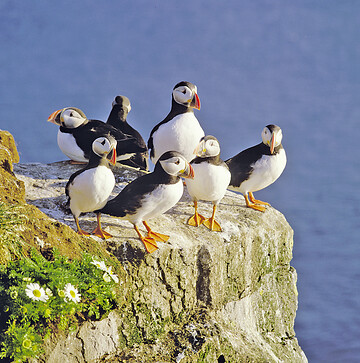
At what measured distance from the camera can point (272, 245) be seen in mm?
7863

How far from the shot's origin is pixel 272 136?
7.54 meters

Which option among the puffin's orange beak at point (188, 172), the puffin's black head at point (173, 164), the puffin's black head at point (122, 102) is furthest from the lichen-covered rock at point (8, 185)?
the puffin's black head at point (122, 102)

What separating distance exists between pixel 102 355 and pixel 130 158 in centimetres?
370

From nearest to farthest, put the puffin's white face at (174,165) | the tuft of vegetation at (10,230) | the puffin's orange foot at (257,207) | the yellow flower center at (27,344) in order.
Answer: the yellow flower center at (27,344) < the tuft of vegetation at (10,230) < the puffin's white face at (174,165) < the puffin's orange foot at (257,207)

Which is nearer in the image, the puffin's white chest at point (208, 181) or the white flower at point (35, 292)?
the white flower at point (35, 292)

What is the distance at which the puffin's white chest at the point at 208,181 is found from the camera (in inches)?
271

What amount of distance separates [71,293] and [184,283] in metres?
1.69

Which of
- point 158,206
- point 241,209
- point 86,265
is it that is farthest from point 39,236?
point 241,209

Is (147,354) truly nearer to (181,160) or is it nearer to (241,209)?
(181,160)

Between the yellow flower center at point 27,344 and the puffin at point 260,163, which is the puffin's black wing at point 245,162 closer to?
the puffin at point 260,163

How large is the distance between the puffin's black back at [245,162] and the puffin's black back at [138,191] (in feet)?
5.48

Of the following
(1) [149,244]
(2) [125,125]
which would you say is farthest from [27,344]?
(2) [125,125]

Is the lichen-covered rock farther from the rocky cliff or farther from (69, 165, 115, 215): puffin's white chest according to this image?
(69, 165, 115, 215): puffin's white chest

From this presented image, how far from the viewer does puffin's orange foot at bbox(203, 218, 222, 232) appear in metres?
7.12
